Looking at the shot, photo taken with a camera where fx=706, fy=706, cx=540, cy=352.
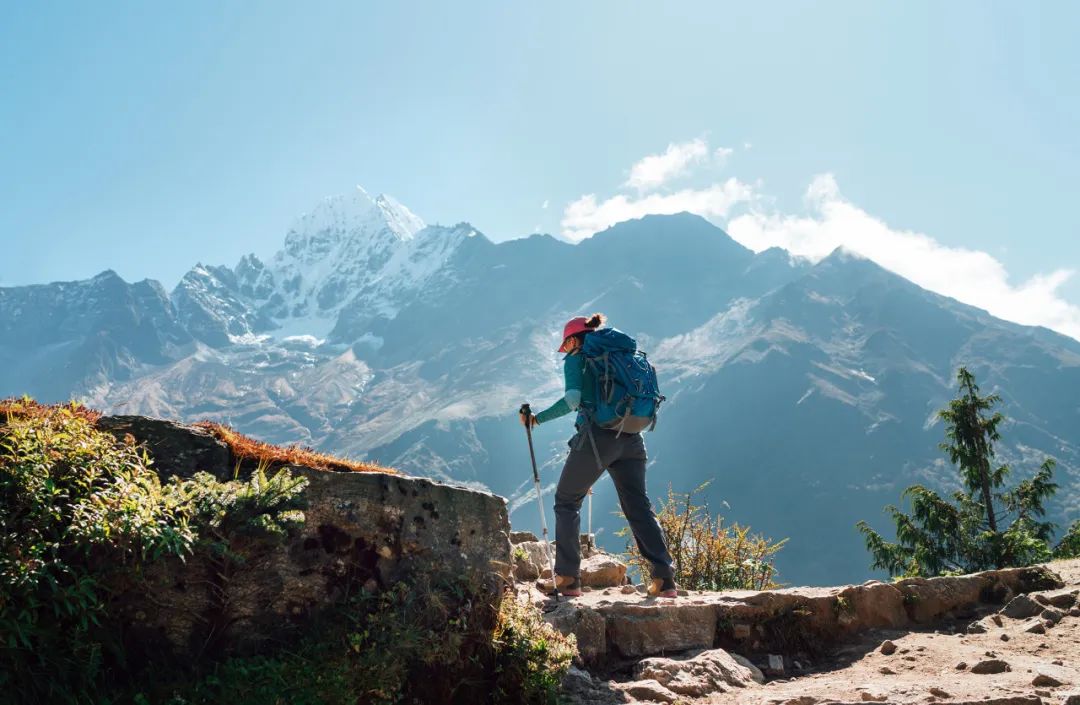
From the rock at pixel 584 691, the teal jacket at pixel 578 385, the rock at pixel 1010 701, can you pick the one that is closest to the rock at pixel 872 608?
the rock at pixel 1010 701

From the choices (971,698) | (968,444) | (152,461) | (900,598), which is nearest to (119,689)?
(152,461)

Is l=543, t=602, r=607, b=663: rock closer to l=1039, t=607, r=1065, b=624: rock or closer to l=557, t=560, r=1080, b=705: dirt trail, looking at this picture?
l=557, t=560, r=1080, b=705: dirt trail

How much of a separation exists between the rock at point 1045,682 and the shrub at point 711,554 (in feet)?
21.7

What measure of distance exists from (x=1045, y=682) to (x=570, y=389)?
14.5 ft

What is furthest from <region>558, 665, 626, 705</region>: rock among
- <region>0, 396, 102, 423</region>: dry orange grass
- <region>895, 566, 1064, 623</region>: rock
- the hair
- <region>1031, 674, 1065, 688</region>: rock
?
<region>895, 566, 1064, 623</region>: rock

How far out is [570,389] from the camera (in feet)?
23.6

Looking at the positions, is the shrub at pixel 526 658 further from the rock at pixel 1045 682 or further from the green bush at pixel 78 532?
the rock at pixel 1045 682

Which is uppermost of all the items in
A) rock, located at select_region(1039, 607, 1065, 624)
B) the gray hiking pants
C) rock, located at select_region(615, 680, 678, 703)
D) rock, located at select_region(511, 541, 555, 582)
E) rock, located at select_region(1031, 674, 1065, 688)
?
the gray hiking pants

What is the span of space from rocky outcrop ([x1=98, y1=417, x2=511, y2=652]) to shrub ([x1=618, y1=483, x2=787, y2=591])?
6.76 m

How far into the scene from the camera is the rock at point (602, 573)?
346 inches

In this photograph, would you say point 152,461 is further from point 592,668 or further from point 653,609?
point 653,609

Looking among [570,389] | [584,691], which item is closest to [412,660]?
[584,691]

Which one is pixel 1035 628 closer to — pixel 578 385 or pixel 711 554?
pixel 578 385

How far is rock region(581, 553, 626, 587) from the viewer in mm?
8789
